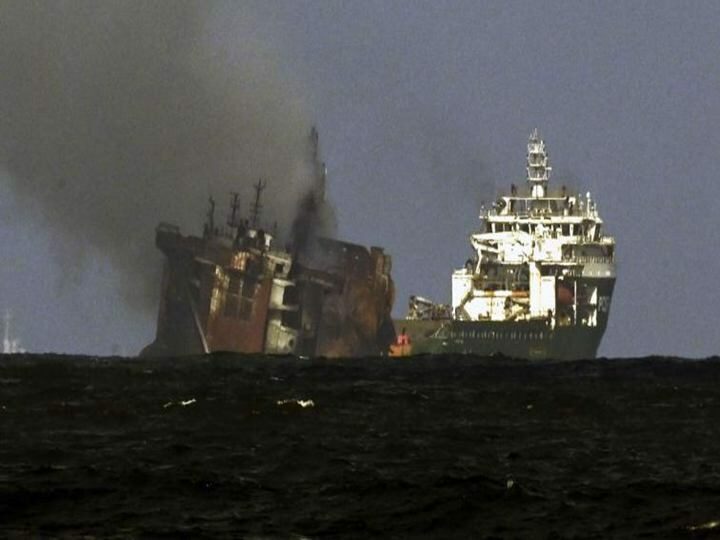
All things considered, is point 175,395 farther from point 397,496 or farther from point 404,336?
point 404,336

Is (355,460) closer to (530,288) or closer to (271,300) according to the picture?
(271,300)

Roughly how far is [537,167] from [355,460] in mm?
120818

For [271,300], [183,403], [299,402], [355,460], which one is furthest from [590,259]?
[355,460]

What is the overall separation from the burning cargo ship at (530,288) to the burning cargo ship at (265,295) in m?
5.03

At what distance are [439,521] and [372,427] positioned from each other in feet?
55.7

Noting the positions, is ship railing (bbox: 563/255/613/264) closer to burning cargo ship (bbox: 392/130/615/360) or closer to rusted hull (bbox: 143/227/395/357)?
burning cargo ship (bbox: 392/130/615/360)

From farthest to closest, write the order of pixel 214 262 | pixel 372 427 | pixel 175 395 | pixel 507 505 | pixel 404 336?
pixel 404 336
pixel 214 262
pixel 175 395
pixel 372 427
pixel 507 505

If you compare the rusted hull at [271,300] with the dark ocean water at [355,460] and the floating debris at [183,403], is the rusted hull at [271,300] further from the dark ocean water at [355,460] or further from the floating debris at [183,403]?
the floating debris at [183,403]

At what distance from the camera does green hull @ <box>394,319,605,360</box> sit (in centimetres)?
14762

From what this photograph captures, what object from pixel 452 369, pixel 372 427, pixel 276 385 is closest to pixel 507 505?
pixel 372 427

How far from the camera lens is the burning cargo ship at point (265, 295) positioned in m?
140

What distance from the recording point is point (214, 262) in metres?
141

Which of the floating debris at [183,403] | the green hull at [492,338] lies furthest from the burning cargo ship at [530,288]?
the floating debris at [183,403]

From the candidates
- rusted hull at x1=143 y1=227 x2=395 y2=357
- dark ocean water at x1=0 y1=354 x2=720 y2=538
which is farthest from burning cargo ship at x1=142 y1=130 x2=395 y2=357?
dark ocean water at x1=0 y1=354 x2=720 y2=538
